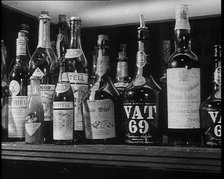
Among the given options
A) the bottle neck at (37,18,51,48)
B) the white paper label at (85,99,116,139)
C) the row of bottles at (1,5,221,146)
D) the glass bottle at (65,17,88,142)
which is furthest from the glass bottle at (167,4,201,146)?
the bottle neck at (37,18,51,48)

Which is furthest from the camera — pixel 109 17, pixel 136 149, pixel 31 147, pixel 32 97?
pixel 109 17

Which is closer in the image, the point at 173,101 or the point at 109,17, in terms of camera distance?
the point at 173,101

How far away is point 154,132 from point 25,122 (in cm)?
31

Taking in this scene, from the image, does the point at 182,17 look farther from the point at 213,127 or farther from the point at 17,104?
the point at 17,104

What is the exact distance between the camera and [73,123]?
0.88m

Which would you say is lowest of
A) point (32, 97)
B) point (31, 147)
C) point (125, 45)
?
point (31, 147)

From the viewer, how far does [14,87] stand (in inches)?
39.7

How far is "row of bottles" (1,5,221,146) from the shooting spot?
767 mm

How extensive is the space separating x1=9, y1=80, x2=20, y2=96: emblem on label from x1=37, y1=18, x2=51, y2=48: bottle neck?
0.12m

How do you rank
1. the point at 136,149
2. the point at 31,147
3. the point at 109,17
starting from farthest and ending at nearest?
the point at 109,17 < the point at 31,147 < the point at 136,149

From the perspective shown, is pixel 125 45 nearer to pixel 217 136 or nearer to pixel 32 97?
pixel 32 97

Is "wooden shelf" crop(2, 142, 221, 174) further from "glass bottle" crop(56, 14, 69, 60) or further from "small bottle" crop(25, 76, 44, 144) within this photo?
"glass bottle" crop(56, 14, 69, 60)

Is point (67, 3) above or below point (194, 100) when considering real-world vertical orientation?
above

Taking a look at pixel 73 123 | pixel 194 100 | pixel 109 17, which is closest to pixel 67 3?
pixel 109 17
